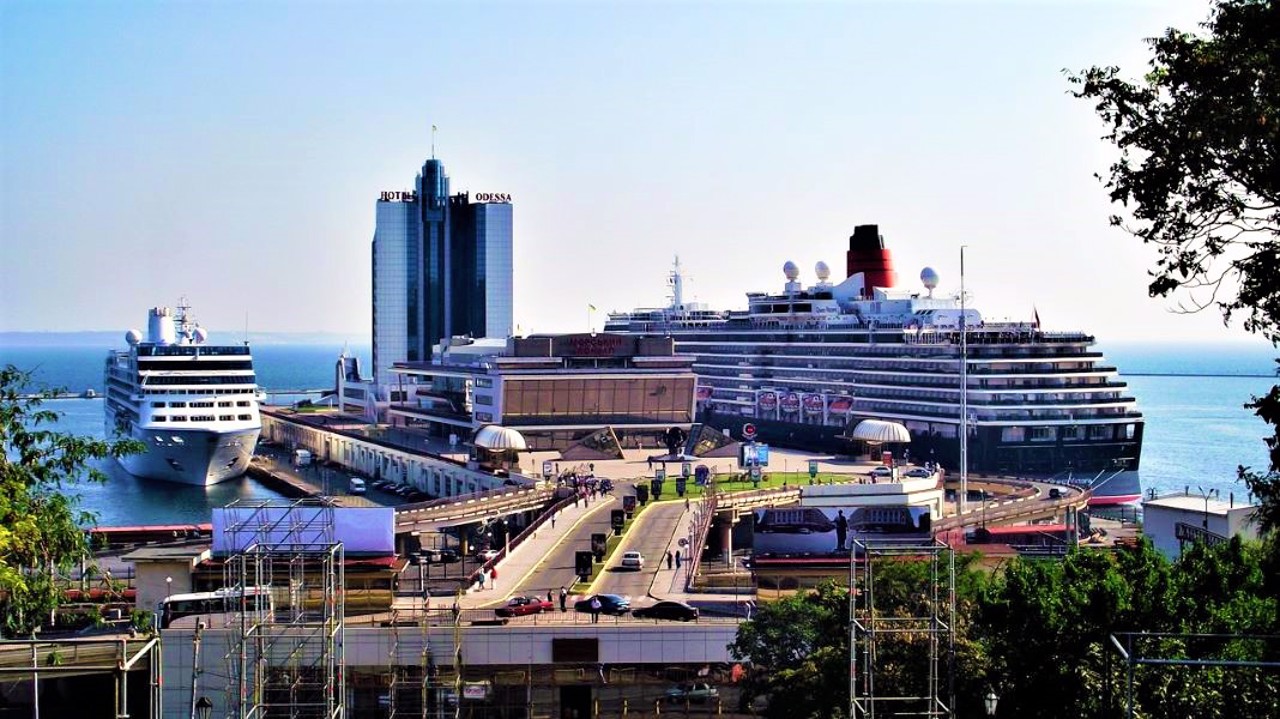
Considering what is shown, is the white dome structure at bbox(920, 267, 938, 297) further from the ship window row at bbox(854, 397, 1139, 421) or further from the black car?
the black car

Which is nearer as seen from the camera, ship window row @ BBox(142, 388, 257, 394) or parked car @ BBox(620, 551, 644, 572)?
parked car @ BBox(620, 551, 644, 572)

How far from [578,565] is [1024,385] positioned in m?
38.5

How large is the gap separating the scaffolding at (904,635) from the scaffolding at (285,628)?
20.2 feet

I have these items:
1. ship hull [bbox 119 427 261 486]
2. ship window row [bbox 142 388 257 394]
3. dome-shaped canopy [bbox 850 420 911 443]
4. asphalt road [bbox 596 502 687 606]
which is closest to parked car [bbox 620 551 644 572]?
asphalt road [bbox 596 502 687 606]

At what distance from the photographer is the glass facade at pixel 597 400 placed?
78750 mm

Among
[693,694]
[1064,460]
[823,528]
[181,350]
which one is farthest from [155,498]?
[693,694]

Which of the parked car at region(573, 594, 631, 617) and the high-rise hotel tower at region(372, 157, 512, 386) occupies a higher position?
the high-rise hotel tower at region(372, 157, 512, 386)

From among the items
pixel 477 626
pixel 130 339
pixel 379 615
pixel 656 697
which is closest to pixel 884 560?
pixel 656 697

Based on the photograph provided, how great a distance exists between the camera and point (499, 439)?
72500 mm

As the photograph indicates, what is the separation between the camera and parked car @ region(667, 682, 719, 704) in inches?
1122

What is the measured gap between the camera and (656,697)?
94.7 feet

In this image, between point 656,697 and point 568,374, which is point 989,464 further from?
point 656,697

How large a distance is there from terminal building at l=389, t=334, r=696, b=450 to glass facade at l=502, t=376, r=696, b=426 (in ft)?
0.16

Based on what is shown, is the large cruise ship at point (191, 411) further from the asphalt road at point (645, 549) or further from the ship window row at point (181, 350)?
the asphalt road at point (645, 549)
